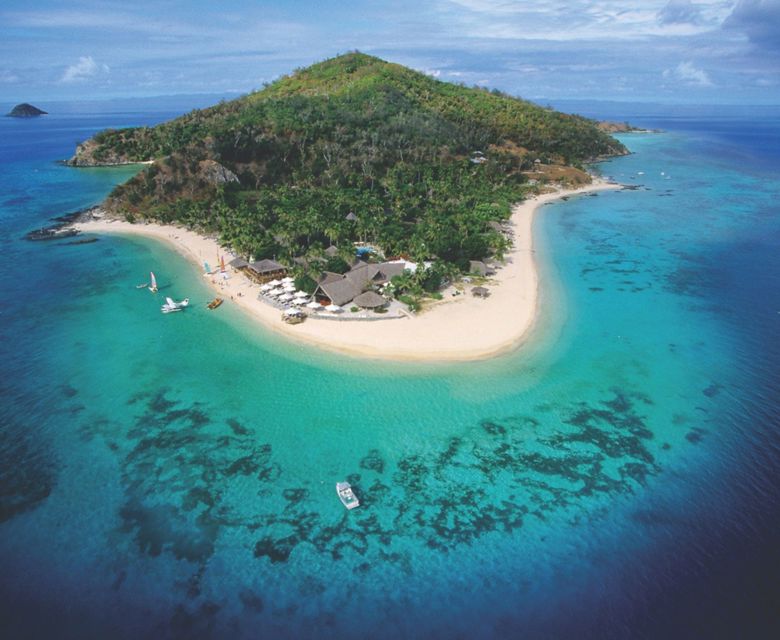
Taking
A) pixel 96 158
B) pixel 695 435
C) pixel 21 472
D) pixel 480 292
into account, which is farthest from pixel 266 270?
pixel 96 158

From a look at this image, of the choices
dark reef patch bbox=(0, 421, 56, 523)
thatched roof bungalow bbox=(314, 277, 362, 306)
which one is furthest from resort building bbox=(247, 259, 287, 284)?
dark reef patch bbox=(0, 421, 56, 523)

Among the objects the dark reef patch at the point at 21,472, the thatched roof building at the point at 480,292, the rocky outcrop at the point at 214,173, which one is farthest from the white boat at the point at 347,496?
the rocky outcrop at the point at 214,173

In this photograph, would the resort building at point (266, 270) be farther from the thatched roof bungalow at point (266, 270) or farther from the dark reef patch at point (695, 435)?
the dark reef patch at point (695, 435)

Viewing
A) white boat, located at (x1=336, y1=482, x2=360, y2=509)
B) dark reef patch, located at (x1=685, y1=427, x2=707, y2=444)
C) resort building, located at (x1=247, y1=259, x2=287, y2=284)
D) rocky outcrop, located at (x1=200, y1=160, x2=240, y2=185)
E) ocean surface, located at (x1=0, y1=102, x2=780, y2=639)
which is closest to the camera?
ocean surface, located at (x1=0, y1=102, x2=780, y2=639)

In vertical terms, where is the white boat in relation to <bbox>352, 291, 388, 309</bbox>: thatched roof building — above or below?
below

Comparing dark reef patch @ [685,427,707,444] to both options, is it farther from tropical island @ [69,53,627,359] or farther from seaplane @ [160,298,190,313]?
seaplane @ [160,298,190,313]

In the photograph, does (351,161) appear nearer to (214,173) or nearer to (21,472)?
(214,173)
